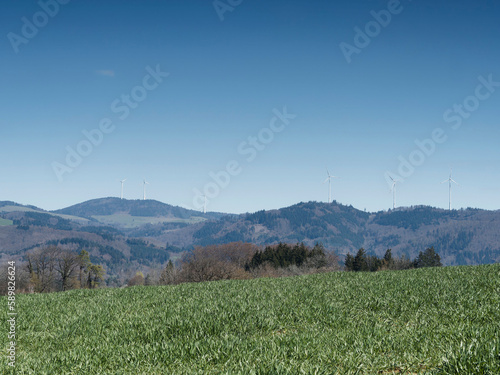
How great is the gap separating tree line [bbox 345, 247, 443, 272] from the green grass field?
106 m

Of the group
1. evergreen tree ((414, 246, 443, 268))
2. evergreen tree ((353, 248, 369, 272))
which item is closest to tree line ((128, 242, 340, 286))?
evergreen tree ((353, 248, 369, 272))

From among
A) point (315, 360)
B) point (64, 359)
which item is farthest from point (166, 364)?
point (315, 360)

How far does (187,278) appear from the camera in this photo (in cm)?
8925

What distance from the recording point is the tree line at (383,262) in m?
120

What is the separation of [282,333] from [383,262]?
133 meters

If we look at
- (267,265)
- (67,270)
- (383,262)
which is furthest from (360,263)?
(67,270)

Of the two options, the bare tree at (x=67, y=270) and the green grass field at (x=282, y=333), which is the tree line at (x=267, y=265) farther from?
the green grass field at (x=282, y=333)

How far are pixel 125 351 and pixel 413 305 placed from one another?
32.6 feet

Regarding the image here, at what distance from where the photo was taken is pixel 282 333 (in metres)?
11.8

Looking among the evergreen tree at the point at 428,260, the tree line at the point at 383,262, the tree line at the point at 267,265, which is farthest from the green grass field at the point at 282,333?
the evergreen tree at the point at 428,260

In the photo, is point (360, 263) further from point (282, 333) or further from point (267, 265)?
point (282, 333)

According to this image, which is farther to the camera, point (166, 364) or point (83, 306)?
point (83, 306)

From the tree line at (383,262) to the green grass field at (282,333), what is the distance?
105854 millimetres

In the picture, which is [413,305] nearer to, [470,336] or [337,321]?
[337,321]
